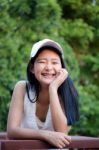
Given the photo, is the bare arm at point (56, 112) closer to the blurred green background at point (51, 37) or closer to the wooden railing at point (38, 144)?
the wooden railing at point (38, 144)

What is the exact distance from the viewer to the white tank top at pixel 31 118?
266 cm

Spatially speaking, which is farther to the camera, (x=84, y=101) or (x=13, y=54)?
(x=84, y=101)

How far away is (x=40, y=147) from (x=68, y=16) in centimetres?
607

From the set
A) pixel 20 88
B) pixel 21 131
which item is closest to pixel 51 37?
pixel 20 88

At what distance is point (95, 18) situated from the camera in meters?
8.09

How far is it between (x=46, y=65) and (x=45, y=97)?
178mm

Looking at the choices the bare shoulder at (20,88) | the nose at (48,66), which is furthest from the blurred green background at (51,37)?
the nose at (48,66)

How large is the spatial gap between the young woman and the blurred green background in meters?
2.65

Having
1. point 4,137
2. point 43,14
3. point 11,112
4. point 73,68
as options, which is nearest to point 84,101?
point 73,68

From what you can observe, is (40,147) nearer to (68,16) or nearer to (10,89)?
(10,89)

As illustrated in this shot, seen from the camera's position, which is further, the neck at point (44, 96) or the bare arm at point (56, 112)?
the neck at point (44, 96)

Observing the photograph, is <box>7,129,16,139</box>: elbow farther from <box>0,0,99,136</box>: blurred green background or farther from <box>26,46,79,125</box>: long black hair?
<box>0,0,99,136</box>: blurred green background

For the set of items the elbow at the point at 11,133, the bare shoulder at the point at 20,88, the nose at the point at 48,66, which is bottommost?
the elbow at the point at 11,133

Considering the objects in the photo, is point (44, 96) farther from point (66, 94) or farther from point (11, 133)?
point (11, 133)
